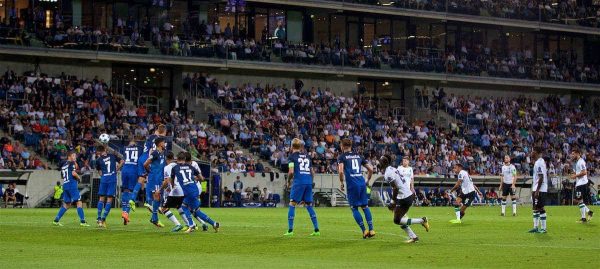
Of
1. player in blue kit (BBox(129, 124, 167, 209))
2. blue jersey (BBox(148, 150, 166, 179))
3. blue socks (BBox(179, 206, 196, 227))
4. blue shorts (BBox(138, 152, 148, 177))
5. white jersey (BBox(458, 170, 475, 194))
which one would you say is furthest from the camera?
white jersey (BBox(458, 170, 475, 194))

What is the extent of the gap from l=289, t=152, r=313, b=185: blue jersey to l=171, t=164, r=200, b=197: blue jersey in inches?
102

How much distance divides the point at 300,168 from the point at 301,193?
596 mm

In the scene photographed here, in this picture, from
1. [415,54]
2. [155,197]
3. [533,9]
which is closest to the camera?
[155,197]

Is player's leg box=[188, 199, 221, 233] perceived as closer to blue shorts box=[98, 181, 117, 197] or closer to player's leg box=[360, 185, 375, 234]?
blue shorts box=[98, 181, 117, 197]

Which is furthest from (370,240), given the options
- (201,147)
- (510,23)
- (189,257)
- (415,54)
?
(510,23)

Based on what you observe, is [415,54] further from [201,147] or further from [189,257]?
[189,257]

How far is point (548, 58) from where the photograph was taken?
84.5 m

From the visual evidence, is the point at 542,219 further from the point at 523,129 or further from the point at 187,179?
the point at 523,129

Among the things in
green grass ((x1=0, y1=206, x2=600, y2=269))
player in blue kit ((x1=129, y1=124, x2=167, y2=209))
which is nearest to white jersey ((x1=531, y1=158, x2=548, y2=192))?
green grass ((x1=0, y1=206, x2=600, y2=269))

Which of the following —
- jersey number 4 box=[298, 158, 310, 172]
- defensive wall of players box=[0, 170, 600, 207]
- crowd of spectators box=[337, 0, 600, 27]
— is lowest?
defensive wall of players box=[0, 170, 600, 207]

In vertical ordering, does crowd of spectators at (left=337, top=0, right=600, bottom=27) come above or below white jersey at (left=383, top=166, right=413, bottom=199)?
above

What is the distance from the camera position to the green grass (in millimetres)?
20438

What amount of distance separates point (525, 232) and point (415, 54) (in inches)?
1823

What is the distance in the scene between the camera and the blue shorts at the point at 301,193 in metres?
27.4
